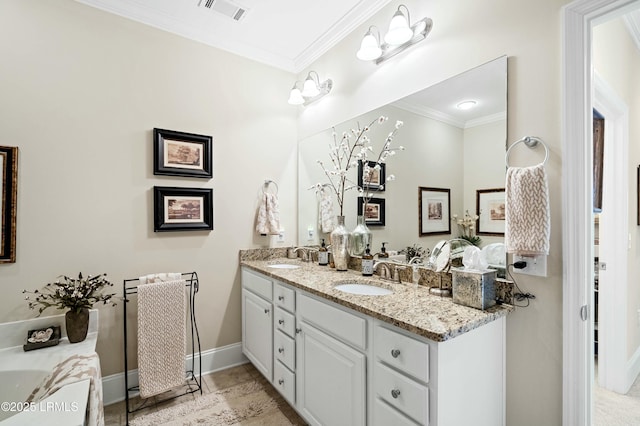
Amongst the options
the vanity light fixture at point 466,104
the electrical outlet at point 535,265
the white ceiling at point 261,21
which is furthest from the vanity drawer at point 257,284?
the white ceiling at point 261,21

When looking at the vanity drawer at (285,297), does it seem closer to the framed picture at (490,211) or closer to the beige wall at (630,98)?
the framed picture at (490,211)

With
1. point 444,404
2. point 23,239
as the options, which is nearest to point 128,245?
point 23,239

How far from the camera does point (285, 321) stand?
2014mm

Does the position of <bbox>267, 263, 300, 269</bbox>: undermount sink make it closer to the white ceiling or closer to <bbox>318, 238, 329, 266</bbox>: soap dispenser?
<bbox>318, 238, 329, 266</bbox>: soap dispenser

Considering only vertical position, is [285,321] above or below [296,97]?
below

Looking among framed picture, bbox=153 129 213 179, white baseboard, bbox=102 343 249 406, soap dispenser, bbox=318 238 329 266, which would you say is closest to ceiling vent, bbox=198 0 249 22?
framed picture, bbox=153 129 213 179

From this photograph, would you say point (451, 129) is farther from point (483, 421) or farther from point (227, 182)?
point (227, 182)

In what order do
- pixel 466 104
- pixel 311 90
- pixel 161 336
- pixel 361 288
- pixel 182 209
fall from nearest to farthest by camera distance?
pixel 466 104 < pixel 361 288 < pixel 161 336 < pixel 182 209 < pixel 311 90

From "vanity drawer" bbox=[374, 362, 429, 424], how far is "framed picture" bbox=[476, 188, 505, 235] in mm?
872

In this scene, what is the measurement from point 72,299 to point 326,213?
188 cm

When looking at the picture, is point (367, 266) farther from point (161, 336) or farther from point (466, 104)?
point (161, 336)

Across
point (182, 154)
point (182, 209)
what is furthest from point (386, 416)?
point (182, 154)

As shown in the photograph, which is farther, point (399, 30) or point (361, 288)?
point (361, 288)

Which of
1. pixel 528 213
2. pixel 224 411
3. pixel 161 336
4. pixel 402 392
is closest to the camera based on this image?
pixel 402 392
